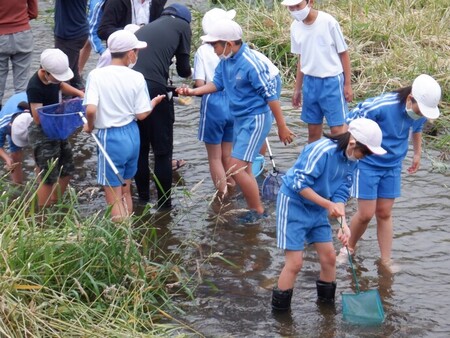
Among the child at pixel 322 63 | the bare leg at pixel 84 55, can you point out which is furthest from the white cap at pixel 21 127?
the bare leg at pixel 84 55

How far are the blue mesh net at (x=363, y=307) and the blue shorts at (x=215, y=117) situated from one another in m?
2.49

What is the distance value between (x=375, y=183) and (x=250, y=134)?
125 cm

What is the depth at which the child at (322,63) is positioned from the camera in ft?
27.6

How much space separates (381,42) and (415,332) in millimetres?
6170

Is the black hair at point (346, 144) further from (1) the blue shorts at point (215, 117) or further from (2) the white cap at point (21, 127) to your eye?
(2) the white cap at point (21, 127)

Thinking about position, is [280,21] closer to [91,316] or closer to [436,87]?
[436,87]

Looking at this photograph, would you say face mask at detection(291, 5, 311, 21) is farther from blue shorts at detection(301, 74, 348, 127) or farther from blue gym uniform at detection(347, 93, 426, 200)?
blue gym uniform at detection(347, 93, 426, 200)

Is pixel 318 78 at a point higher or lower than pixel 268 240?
higher

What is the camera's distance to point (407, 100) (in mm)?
6754

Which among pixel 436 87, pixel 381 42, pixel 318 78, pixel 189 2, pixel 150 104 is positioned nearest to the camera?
pixel 436 87

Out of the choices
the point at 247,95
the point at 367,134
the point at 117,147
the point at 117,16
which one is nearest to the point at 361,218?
the point at 367,134

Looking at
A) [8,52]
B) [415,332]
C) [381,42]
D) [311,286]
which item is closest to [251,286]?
[311,286]

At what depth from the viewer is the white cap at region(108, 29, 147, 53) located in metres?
7.14

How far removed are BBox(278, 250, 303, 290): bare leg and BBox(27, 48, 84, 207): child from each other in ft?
6.77
